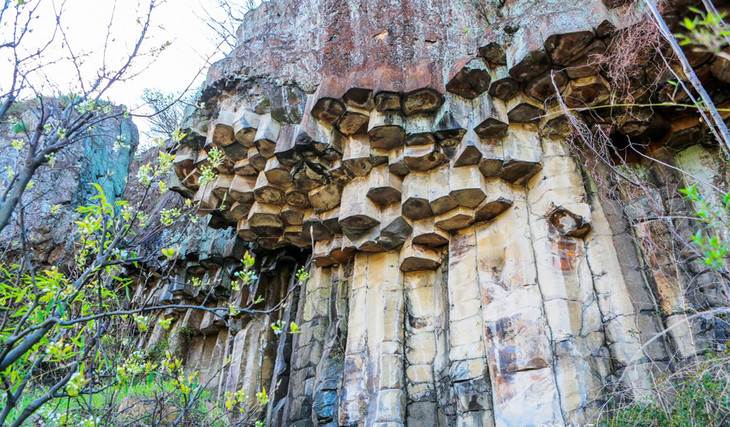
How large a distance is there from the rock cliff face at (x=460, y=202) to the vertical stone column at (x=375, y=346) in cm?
2

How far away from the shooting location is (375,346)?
201 inches

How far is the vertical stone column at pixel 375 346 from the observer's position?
4809 mm

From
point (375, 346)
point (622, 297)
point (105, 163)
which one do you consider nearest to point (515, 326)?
point (622, 297)

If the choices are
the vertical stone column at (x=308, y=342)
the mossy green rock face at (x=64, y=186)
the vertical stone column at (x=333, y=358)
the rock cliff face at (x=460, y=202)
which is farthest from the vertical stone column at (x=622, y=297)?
the mossy green rock face at (x=64, y=186)

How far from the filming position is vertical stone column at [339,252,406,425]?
4809 mm

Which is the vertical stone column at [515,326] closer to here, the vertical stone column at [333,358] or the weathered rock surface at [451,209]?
the weathered rock surface at [451,209]

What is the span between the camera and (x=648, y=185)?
4695mm

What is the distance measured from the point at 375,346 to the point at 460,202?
65.9 inches

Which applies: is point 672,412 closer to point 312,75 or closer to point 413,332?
point 413,332

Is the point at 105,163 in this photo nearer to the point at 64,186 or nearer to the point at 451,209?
the point at 64,186

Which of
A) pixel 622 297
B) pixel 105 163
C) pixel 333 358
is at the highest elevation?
pixel 105 163

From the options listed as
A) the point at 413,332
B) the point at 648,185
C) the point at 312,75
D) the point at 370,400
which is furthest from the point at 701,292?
the point at 312,75

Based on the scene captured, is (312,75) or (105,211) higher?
(312,75)

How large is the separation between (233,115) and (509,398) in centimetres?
408
